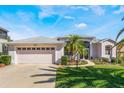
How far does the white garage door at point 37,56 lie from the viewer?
2905 cm

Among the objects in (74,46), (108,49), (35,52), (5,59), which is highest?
(74,46)

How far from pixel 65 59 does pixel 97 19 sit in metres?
16.6

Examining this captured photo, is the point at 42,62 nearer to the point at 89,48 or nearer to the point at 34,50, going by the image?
the point at 34,50

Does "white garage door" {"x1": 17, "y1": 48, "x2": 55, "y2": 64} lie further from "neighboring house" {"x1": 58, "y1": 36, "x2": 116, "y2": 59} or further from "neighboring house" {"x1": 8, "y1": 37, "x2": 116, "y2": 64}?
"neighboring house" {"x1": 58, "y1": 36, "x2": 116, "y2": 59}

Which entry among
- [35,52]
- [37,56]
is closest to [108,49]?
[37,56]

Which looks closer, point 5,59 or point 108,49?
point 5,59

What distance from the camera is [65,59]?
27.6m

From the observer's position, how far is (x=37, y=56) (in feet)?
95.3

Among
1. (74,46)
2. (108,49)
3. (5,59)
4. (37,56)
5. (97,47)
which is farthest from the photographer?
(97,47)

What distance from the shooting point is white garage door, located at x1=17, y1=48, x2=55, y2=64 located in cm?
2905

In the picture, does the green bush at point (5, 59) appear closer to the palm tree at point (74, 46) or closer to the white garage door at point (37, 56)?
the white garage door at point (37, 56)

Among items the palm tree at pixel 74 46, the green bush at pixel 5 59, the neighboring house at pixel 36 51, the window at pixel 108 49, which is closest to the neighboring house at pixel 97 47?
the window at pixel 108 49

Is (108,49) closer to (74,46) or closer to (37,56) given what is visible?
(74,46)
